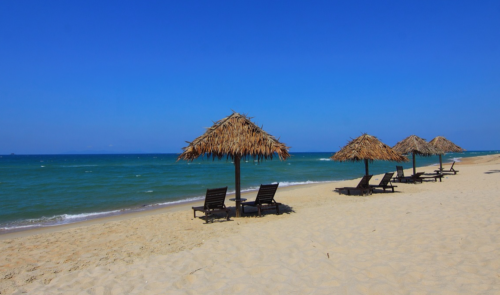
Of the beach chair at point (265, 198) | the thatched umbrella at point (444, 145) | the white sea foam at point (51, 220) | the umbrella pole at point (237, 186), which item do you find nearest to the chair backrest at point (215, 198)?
the umbrella pole at point (237, 186)

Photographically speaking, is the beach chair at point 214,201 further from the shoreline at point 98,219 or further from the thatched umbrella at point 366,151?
the thatched umbrella at point 366,151

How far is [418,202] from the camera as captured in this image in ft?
30.7

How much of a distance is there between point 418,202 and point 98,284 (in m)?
8.58

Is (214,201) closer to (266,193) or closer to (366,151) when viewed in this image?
(266,193)

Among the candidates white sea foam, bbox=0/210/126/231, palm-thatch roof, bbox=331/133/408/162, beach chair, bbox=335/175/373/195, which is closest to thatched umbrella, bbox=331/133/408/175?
palm-thatch roof, bbox=331/133/408/162

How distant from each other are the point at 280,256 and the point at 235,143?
3.91 metres

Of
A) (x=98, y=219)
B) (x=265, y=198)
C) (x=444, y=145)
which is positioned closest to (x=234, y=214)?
(x=265, y=198)

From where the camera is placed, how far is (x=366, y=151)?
12.7 meters

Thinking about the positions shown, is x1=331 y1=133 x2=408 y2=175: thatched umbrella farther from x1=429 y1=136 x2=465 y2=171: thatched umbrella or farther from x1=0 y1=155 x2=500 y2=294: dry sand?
x1=429 y1=136 x2=465 y2=171: thatched umbrella

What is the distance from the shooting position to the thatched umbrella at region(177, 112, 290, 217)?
830 centimetres

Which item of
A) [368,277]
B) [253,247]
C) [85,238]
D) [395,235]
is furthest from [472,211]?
[85,238]

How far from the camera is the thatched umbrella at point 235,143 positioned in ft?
27.2

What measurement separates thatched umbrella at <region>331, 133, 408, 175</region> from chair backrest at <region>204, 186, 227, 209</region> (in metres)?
6.24

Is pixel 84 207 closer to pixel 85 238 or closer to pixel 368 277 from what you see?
pixel 85 238
